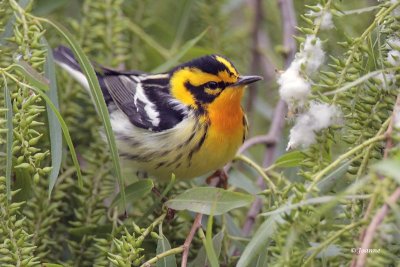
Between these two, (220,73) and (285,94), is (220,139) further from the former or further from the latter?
(285,94)

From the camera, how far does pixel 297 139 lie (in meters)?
1.80

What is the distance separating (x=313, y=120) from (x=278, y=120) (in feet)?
5.36

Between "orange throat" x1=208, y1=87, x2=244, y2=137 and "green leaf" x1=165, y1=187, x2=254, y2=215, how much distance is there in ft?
2.56

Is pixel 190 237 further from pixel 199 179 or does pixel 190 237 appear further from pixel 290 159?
pixel 199 179

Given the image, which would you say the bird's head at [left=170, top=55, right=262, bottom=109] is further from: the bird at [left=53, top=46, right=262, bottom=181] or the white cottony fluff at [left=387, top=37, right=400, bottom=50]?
the white cottony fluff at [left=387, top=37, right=400, bottom=50]

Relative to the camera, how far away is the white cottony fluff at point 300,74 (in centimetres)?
173

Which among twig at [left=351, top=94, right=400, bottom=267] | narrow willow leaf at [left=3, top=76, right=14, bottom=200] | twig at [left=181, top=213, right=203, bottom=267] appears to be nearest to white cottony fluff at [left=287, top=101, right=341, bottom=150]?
twig at [left=351, top=94, right=400, bottom=267]

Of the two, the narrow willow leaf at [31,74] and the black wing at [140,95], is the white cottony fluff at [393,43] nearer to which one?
the narrow willow leaf at [31,74]

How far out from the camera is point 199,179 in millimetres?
3348

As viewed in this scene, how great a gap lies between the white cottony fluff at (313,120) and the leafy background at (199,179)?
0.02 m

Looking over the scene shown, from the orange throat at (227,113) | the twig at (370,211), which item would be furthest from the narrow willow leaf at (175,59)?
the twig at (370,211)

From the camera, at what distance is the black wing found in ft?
10.7

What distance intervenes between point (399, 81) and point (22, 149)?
1.01 m

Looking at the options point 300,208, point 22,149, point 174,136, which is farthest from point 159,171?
point 300,208
